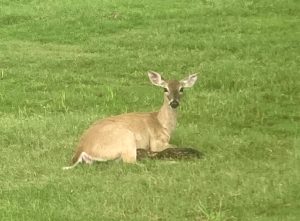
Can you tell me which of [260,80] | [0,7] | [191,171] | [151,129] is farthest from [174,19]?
[191,171]

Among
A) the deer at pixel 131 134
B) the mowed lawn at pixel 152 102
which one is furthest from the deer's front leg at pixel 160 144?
the mowed lawn at pixel 152 102

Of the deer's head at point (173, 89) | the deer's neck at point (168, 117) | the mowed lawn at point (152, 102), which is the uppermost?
the deer's head at point (173, 89)

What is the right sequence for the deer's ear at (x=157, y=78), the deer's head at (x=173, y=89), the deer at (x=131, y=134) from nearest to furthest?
1. the deer at (x=131, y=134)
2. the deer's head at (x=173, y=89)
3. the deer's ear at (x=157, y=78)

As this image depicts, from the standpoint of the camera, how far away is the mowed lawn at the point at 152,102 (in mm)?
8031

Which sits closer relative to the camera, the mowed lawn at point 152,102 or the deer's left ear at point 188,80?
the mowed lawn at point 152,102

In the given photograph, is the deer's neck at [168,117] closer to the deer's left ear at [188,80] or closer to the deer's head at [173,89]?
the deer's head at [173,89]

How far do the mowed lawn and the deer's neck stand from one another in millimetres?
221

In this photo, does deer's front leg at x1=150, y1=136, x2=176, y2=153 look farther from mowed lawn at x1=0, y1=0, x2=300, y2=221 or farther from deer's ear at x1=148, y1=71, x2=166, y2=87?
deer's ear at x1=148, y1=71, x2=166, y2=87

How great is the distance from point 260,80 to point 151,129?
4.13 m

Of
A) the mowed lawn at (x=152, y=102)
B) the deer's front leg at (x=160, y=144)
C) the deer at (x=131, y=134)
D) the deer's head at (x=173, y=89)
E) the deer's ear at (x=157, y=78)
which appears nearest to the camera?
the mowed lawn at (x=152, y=102)

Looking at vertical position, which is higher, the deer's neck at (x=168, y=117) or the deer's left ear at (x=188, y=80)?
the deer's left ear at (x=188, y=80)

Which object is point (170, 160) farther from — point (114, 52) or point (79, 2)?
point (79, 2)

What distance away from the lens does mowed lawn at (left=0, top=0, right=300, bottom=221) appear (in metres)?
8.03

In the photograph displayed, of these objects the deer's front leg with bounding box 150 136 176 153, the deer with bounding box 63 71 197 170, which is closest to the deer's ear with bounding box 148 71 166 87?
the deer with bounding box 63 71 197 170
